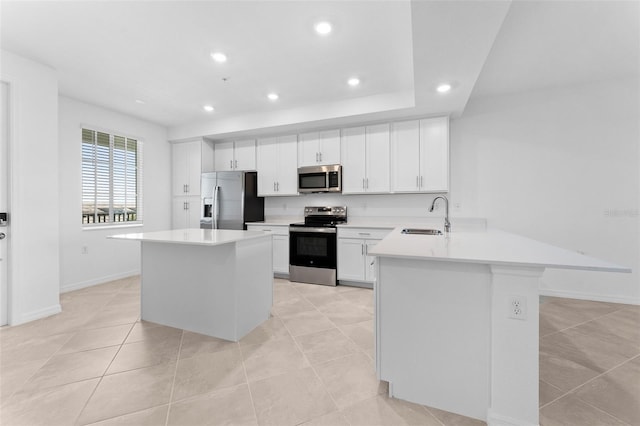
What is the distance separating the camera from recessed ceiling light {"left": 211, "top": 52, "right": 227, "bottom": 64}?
8.80ft

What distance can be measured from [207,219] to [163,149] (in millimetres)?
1612

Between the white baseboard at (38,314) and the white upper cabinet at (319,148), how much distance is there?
3470 millimetres

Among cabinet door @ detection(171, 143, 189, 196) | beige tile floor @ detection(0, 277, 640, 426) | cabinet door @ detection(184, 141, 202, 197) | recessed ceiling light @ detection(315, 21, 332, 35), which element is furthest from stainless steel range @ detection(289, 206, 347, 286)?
recessed ceiling light @ detection(315, 21, 332, 35)

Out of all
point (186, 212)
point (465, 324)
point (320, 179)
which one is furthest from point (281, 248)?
point (465, 324)

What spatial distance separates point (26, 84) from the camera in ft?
9.01

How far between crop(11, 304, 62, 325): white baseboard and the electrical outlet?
412 centimetres

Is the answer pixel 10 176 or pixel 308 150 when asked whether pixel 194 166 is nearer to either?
pixel 308 150

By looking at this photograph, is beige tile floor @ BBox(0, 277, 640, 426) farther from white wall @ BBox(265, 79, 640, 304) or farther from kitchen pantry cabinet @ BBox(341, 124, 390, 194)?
kitchen pantry cabinet @ BBox(341, 124, 390, 194)

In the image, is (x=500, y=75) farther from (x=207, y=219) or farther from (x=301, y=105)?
(x=207, y=219)

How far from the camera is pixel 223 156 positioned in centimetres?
509

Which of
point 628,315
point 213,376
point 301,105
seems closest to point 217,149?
point 301,105

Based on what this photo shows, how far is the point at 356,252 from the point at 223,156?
3.05 metres

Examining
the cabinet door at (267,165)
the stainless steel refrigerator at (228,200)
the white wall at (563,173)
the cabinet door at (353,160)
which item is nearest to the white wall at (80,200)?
the stainless steel refrigerator at (228,200)

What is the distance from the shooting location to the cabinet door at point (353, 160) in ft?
13.6
